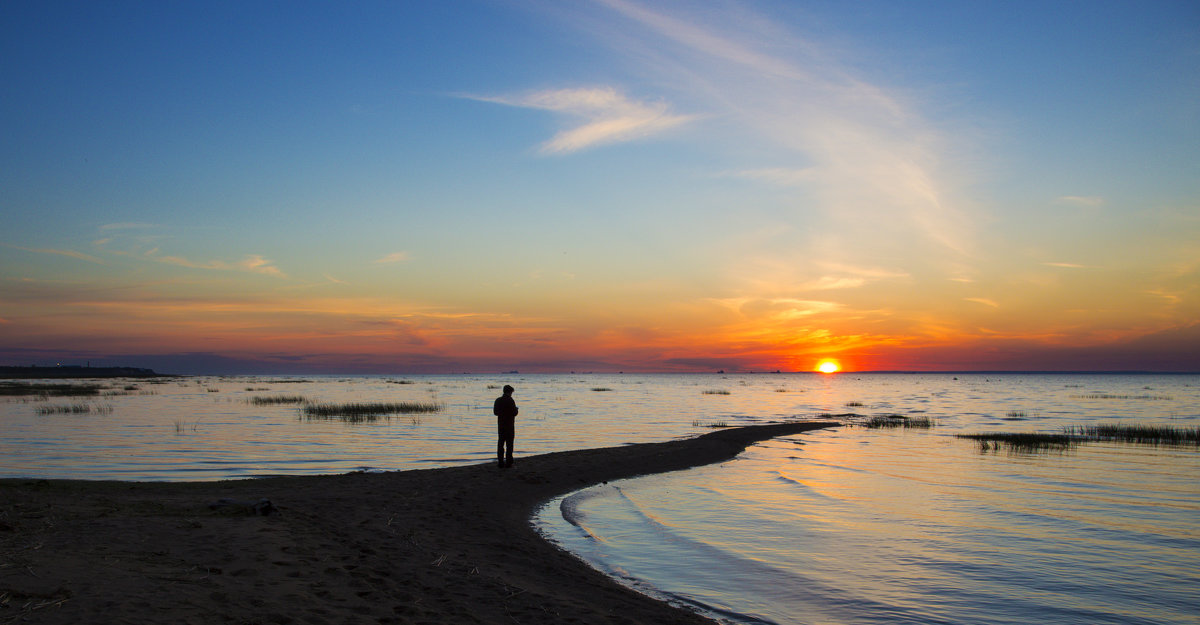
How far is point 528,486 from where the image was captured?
20438mm

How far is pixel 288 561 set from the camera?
1017 centimetres

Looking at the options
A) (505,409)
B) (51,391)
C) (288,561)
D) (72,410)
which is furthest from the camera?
(51,391)

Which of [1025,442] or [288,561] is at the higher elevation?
[288,561]

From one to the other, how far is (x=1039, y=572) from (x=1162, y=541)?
531 centimetres

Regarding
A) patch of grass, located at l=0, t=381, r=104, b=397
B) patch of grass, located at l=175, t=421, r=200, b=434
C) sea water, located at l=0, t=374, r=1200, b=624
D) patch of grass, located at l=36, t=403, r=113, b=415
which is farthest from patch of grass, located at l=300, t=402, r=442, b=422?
patch of grass, located at l=0, t=381, r=104, b=397

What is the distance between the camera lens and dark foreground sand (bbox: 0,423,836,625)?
7910 millimetres

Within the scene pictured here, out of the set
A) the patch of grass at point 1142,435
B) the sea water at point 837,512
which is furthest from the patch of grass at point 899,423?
the patch of grass at point 1142,435

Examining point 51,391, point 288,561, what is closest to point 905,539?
point 288,561

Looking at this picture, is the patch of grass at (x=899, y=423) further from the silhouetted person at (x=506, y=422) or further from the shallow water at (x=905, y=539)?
the silhouetted person at (x=506, y=422)

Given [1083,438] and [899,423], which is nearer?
[1083,438]

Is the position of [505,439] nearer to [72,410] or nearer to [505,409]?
[505,409]

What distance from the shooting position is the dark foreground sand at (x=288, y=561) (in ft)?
26.0

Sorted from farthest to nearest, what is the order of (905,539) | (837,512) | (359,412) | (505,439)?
1. (359,412)
2. (505,439)
3. (837,512)
4. (905,539)

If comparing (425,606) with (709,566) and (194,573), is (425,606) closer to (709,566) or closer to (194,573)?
(194,573)
